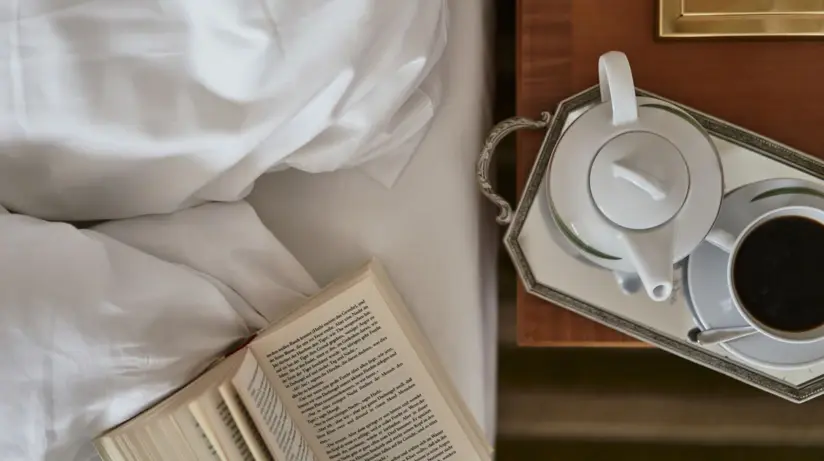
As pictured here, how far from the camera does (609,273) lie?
1.78ft

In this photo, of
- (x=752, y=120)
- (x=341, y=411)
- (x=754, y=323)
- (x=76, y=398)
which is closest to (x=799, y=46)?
(x=752, y=120)

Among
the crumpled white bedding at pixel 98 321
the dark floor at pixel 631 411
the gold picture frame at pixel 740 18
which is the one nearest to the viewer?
the crumpled white bedding at pixel 98 321

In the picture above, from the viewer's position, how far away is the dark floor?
0.87 metres

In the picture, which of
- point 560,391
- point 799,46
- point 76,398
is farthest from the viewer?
point 560,391

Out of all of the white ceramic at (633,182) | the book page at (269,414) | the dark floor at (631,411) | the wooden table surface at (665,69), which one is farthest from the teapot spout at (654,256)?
the dark floor at (631,411)

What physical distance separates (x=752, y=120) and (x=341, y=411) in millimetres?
342

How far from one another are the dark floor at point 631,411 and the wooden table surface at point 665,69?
1.12 feet

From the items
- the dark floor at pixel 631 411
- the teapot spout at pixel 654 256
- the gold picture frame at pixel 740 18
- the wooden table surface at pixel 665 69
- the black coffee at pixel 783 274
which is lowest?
the dark floor at pixel 631 411

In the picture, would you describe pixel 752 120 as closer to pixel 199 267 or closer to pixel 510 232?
pixel 510 232

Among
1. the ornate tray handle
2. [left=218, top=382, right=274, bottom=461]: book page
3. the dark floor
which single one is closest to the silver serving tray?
the ornate tray handle

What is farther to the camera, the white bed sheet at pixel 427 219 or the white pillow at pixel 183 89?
the white bed sheet at pixel 427 219

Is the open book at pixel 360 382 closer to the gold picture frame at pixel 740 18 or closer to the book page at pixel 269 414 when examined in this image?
the book page at pixel 269 414

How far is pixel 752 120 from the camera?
1.77 feet

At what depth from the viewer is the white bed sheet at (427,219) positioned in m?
0.54
